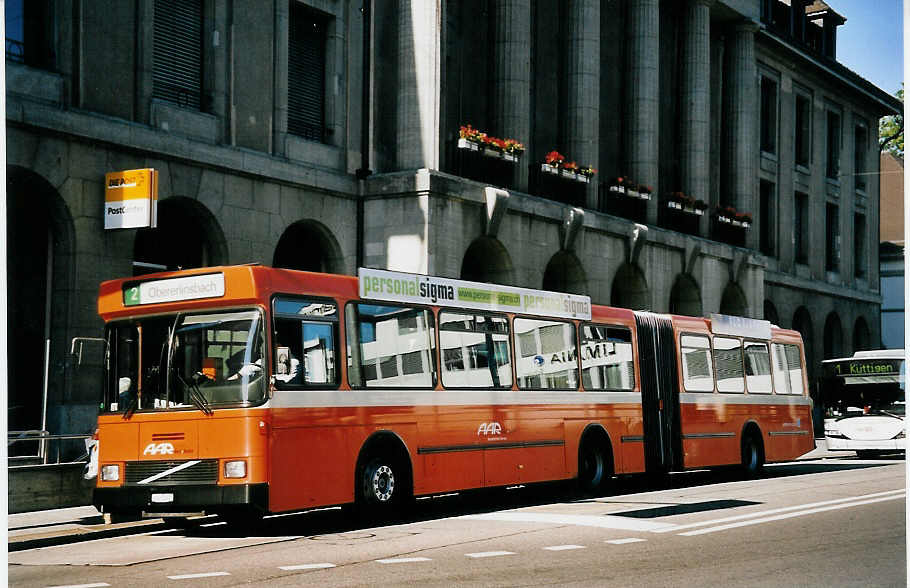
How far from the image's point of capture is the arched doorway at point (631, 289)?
35.2 metres

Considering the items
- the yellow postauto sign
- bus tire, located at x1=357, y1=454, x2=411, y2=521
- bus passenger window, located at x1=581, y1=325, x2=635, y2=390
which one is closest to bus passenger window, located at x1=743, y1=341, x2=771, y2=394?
bus passenger window, located at x1=581, y1=325, x2=635, y2=390

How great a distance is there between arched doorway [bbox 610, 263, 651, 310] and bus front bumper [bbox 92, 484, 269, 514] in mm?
21807

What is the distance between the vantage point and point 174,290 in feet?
49.0

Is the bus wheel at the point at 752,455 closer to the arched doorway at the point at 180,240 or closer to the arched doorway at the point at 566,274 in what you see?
the arched doorway at the point at 566,274

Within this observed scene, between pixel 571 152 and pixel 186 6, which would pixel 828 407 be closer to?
pixel 571 152

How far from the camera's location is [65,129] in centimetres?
2012

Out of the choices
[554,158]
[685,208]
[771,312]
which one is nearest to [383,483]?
[554,158]

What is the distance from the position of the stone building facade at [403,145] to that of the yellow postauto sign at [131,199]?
27 centimetres

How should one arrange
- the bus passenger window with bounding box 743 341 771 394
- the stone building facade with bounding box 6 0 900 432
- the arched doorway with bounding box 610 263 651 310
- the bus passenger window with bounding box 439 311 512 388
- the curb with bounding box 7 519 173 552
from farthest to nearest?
the arched doorway with bounding box 610 263 651 310 → the bus passenger window with bounding box 743 341 771 394 → the stone building facade with bounding box 6 0 900 432 → the bus passenger window with bounding box 439 311 512 388 → the curb with bounding box 7 519 173 552

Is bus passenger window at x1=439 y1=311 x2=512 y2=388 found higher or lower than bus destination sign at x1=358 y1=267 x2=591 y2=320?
lower

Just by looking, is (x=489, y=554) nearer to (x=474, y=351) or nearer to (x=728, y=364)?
(x=474, y=351)

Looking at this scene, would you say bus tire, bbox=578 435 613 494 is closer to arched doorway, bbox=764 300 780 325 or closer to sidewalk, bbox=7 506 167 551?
sidewalk, bbox=7 506 167 551

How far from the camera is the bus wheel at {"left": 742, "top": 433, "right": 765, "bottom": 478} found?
25.1 meters

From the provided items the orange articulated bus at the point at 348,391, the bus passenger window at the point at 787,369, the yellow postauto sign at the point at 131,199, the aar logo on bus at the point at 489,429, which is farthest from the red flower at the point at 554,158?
the aar logo on bus at the point at 489,429
